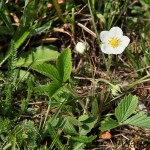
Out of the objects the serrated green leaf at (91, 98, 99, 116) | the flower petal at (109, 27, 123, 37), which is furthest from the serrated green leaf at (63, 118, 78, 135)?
the flower petal at (109, 27, 123, 37)

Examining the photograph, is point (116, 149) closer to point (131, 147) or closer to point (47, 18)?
point (131, 147)

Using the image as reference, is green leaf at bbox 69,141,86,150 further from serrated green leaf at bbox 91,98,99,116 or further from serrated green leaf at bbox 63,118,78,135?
serrated green leaf at bbox 91,98,99,116

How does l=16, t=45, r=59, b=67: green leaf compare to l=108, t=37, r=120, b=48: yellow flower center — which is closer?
l=108, t=37, r=120, b=48: yellow flower center

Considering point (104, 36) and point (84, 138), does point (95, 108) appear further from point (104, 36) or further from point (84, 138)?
point (104, 36)

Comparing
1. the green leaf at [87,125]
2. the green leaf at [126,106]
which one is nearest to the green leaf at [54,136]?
the green leaf at [87,125]

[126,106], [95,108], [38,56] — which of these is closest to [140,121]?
[126,106]

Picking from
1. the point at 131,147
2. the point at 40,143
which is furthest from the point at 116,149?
the point at 40,143

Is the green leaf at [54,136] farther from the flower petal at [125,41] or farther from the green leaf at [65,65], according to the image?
the flower petal at [125,41]

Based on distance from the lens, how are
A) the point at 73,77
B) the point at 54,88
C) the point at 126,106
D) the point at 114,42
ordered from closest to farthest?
the point at 54,88 < the point at 126,106 < the point at 114,42 < the point at 73,77
